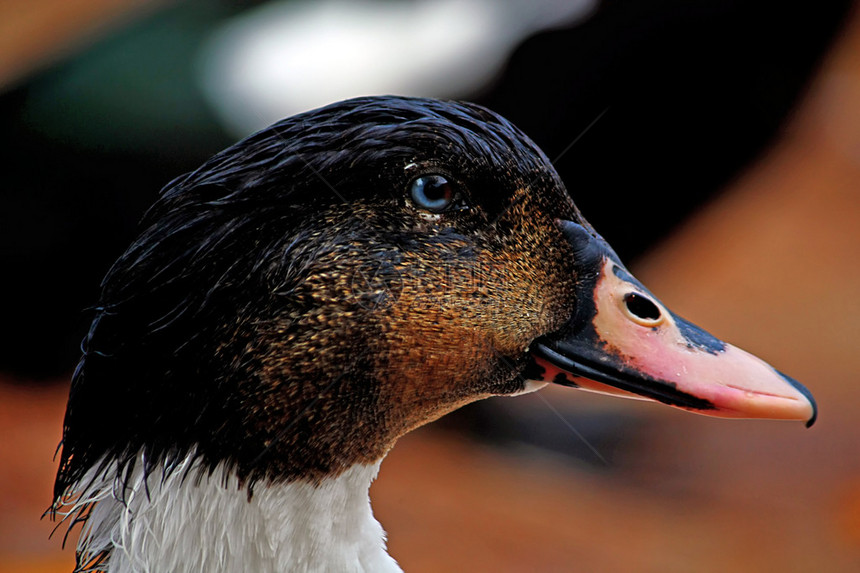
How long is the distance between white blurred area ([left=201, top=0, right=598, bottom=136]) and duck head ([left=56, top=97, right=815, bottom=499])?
1.47 meters

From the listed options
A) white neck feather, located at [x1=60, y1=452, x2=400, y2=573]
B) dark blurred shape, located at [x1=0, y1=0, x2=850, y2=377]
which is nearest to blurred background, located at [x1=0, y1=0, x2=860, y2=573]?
dark blurred shape, located at [x1=0, y1=0, x2=850, y2=377]

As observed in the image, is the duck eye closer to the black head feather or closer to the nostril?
the black head feather

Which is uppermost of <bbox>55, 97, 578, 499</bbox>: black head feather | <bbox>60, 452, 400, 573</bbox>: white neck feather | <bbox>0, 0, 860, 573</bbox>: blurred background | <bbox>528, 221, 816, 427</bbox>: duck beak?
<bbox>55, 97, 578, 499</bbox>: black head feather

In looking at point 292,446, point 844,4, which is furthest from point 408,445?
point 844,4

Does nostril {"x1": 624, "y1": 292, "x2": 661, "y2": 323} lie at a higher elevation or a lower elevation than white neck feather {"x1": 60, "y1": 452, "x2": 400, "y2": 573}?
higher

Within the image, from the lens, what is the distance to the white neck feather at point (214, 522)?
33.4 inches

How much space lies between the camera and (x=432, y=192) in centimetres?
87

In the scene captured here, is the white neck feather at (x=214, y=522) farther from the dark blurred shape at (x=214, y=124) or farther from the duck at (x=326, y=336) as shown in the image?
the dark blurred shape at (x=214, y=124)

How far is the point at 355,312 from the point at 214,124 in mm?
1618

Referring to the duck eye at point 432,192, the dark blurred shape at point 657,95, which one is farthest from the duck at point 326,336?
the dark blurred shape at point 657,95

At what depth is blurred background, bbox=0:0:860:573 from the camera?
228 centimetres

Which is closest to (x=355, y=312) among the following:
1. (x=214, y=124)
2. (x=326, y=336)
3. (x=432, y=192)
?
(x=326, y=336)

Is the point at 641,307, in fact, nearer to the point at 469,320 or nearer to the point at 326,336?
the point at 469,320

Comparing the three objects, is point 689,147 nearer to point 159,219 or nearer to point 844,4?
point 844,4
